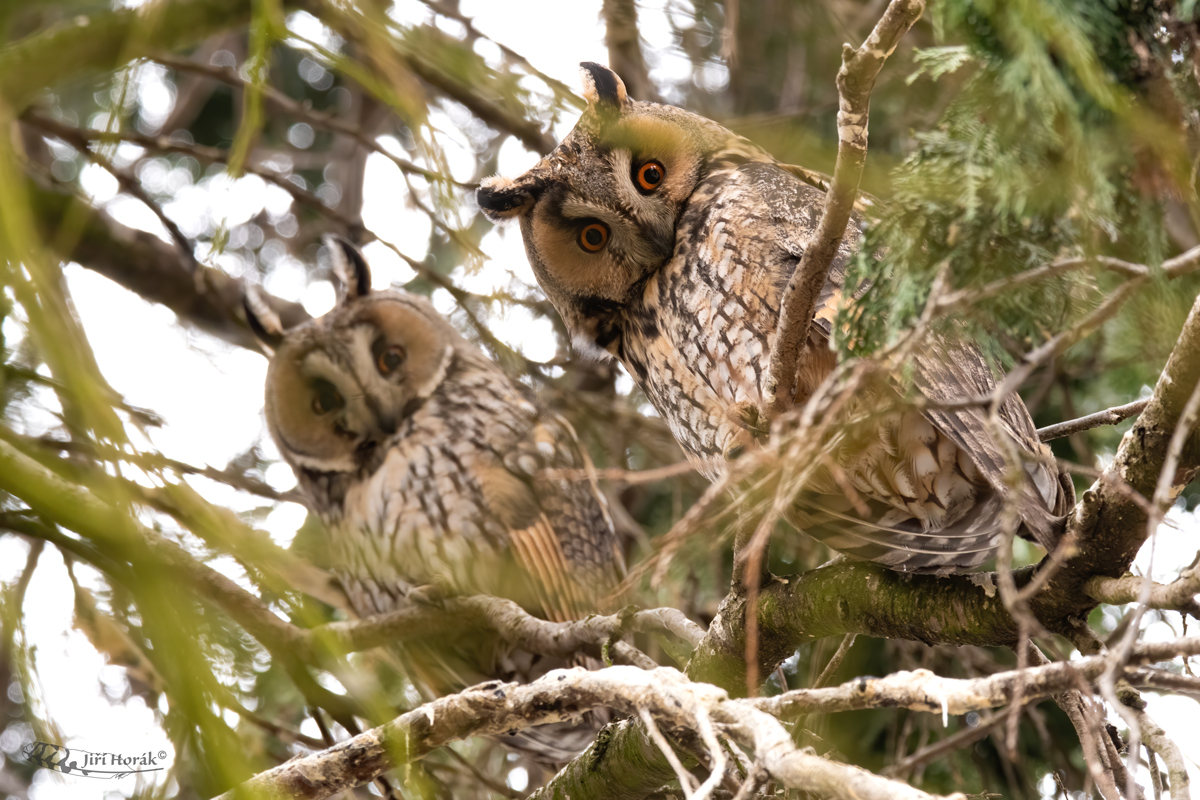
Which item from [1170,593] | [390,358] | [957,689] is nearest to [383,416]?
[390,358]

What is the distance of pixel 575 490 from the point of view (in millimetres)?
3164

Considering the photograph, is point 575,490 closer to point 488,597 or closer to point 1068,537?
point 488,597

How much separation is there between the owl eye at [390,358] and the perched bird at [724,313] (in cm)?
98

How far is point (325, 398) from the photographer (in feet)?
10.5

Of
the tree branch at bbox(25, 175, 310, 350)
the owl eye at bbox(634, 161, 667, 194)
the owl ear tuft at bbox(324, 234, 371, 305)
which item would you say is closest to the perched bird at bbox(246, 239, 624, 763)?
the owl ear tuft at bbox(324, 234, 371, 305)

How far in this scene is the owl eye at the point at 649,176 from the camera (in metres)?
2.17

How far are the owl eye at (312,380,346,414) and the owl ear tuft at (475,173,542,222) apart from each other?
3.51 ft

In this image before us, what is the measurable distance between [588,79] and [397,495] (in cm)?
139

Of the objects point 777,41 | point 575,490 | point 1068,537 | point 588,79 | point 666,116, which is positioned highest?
point 777,41

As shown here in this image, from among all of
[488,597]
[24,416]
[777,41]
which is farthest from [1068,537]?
[777,41]

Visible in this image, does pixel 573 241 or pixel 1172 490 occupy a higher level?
pixel 573 241

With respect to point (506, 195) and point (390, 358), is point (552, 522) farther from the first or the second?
point (506, 195)

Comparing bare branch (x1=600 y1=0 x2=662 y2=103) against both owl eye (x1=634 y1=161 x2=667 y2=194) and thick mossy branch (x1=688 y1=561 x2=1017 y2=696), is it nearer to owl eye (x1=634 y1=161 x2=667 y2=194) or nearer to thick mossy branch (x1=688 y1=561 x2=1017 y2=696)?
owl eye (x1=634 y1=161 x2=667 y2=194)

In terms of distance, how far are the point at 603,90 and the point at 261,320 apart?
151cm
